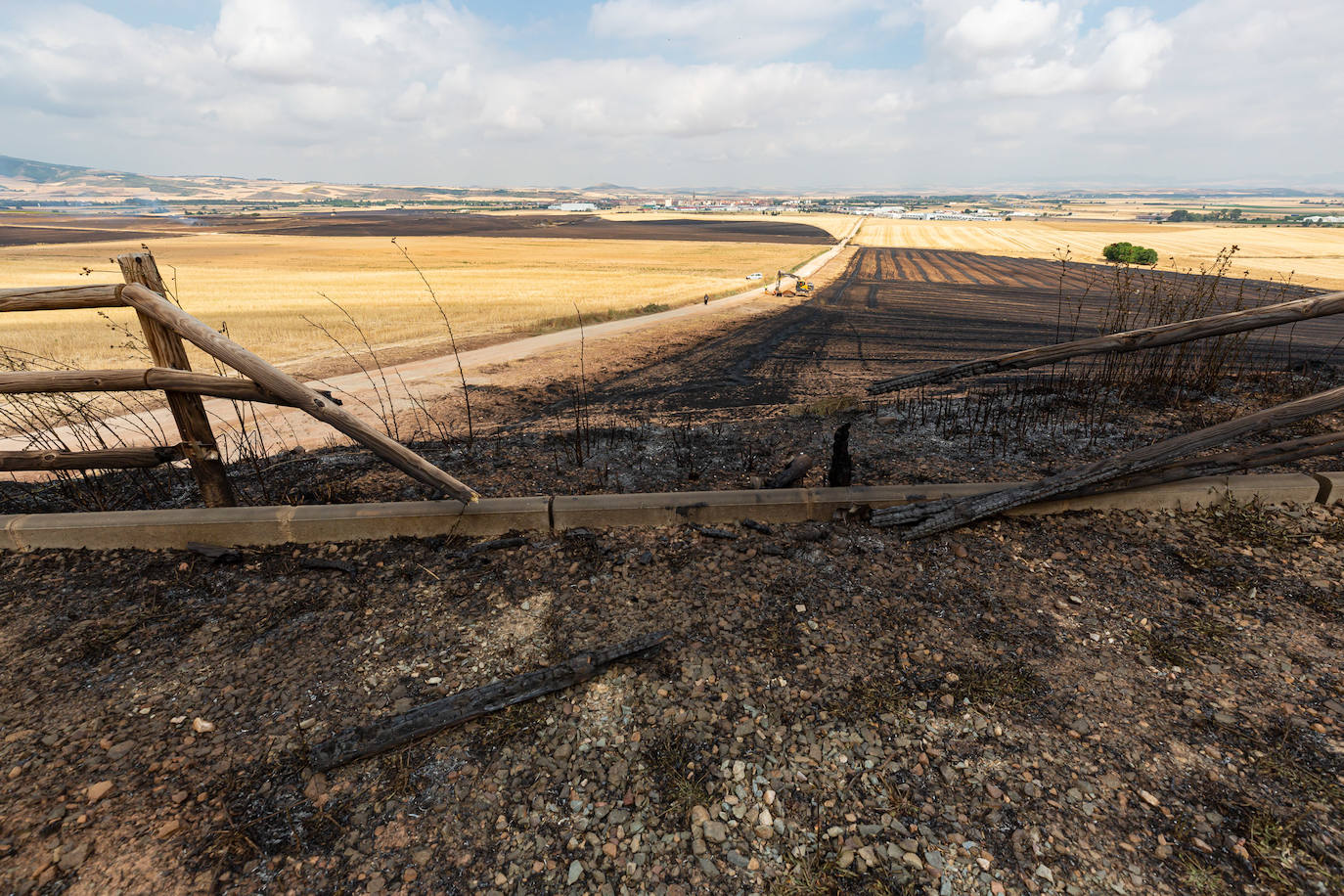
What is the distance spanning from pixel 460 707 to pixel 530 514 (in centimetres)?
172

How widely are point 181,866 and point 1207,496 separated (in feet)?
20.5

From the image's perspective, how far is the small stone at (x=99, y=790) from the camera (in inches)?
97.3

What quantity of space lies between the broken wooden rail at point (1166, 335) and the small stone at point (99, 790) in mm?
5359

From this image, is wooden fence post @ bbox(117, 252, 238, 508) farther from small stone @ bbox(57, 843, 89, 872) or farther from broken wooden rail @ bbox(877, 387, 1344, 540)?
broken wooden rail @ bbox(877, 387, 1344, 540)

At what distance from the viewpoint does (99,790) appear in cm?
250

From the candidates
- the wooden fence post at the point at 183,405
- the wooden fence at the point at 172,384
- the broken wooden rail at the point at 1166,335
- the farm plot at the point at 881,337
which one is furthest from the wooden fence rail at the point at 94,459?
the farm plot at the point at 881,337

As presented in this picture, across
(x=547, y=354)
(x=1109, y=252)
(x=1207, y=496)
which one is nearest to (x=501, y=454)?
(x=1207, y=496)

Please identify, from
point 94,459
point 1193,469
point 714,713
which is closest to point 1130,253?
point 1193,469

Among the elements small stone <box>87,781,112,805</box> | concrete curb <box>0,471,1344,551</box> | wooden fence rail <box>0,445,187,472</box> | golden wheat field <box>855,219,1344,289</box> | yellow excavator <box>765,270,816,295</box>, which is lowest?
golden wheat field <box>855,219,1344,289</box>

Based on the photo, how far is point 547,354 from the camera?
55.2 feet

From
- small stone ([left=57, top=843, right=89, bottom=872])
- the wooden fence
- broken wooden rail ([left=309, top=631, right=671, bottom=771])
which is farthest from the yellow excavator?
small stone ([left=57, top=843, right=89, bottom=872])

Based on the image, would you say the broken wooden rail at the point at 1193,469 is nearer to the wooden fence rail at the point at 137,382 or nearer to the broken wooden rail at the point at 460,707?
the broken wooden rail at the point at 460,707

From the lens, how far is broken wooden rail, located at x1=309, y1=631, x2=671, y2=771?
2.64 m

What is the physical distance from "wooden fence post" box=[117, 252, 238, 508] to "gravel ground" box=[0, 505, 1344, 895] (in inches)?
23.7
